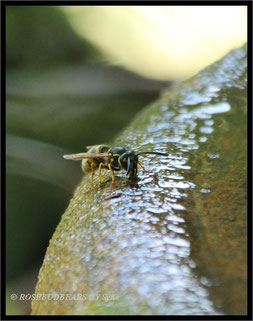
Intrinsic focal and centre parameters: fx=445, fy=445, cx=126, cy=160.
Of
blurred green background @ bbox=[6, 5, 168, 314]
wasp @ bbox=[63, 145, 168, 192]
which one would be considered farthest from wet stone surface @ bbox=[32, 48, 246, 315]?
blurred green background @ bbox=[6, 5, 168, 314]

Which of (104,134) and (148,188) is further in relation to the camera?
(104,134)

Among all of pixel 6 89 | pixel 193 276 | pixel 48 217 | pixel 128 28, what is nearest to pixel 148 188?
pixel 193 276

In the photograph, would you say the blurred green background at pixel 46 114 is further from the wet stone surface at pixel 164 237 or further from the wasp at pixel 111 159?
the wet stone surface at pixel 164 237

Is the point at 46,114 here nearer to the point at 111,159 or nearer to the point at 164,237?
the point at 111,159

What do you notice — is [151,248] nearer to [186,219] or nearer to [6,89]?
[186,219]

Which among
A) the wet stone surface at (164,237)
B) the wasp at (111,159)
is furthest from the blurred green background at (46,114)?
the wet stone surface at (164,237)

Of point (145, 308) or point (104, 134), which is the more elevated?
point (104, 134)

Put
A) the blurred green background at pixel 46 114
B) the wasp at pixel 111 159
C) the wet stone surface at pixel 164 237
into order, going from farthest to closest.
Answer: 1. the blurred green background at pixel 46 114
2. the wasp at pixel 111 159
3. the wet stone surface at pixel 164 237
